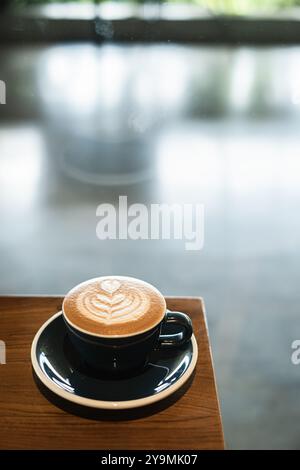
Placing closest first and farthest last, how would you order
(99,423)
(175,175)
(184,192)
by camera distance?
(99,423)
(184,192)
(175,175)

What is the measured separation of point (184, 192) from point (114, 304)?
1.80 meters

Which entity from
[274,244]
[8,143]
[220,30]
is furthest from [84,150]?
[220,30]

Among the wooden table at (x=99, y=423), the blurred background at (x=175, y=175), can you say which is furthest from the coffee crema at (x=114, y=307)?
the blurred background at (x=175, y=175)

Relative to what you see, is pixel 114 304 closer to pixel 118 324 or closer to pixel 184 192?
pixel 118 324

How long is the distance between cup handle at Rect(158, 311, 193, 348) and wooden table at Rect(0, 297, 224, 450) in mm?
55

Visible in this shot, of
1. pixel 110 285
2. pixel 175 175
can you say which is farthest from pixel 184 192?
pixel 110 285

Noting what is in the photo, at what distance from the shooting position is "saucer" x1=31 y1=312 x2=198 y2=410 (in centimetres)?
58

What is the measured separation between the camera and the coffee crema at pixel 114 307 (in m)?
0.60

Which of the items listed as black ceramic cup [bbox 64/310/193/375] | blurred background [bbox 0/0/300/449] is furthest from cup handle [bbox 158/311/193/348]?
blurred background [bbox 0/0/300/449]

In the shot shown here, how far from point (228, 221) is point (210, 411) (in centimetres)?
158

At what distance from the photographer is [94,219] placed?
2109 mm

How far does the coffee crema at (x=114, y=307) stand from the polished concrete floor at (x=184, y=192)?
661mm

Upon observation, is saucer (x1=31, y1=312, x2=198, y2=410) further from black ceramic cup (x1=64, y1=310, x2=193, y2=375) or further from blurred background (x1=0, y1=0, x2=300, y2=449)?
blurred background (x1=0, y1=0, x2=300, y2=449)

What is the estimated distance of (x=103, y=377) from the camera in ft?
2.03
